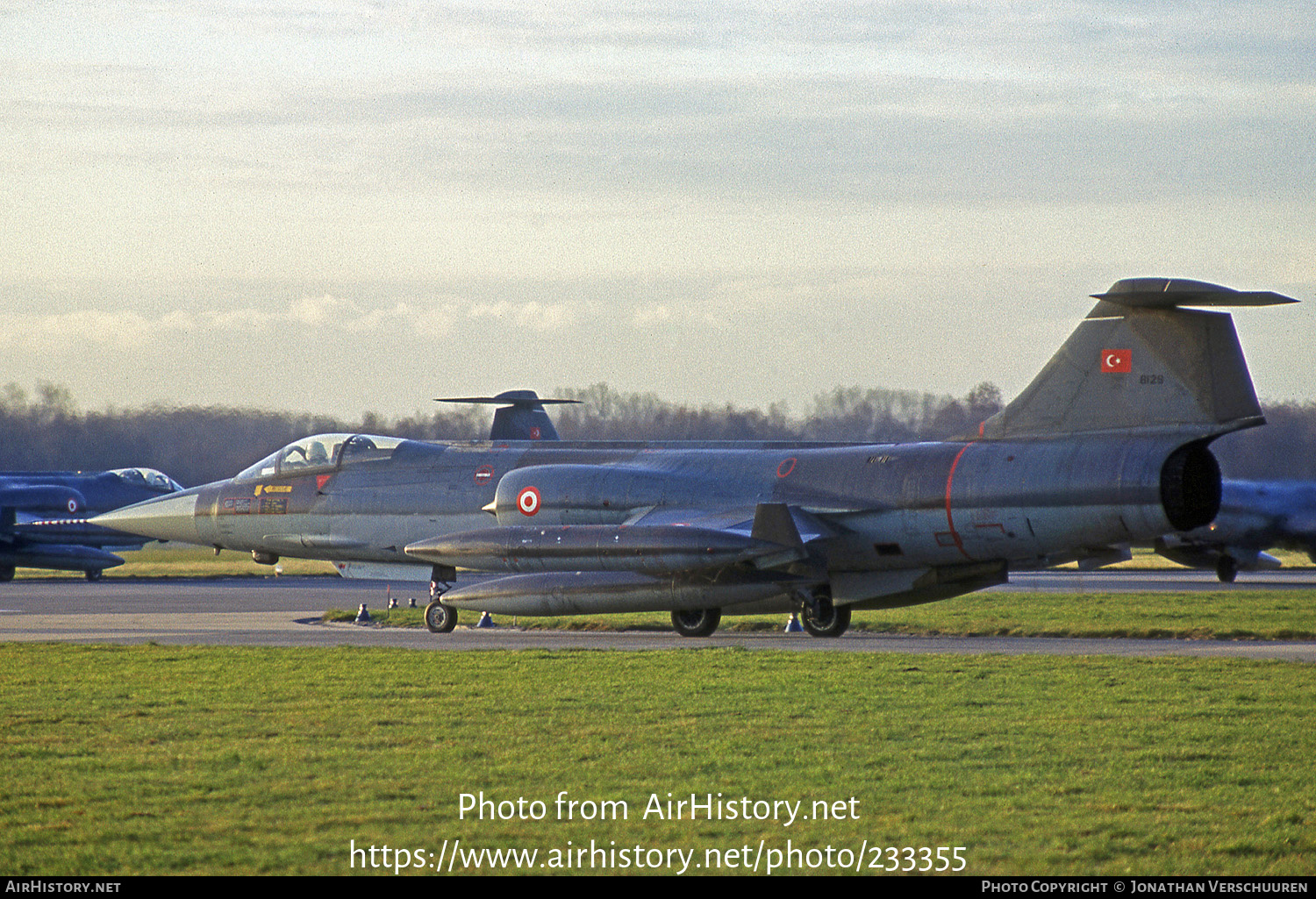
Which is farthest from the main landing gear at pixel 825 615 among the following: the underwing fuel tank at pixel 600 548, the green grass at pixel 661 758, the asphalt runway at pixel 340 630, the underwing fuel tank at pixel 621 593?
the green grass at pixel 661 758

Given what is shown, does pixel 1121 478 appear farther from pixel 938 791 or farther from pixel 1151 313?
pixel 938 791

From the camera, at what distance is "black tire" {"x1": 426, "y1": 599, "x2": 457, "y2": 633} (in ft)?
64.8

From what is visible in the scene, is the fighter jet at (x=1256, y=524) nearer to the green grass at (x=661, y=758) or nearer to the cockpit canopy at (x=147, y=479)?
the green grass at (x=661, y=758)

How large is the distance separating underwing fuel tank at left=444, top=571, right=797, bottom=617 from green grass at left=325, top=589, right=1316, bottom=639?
1.92 m

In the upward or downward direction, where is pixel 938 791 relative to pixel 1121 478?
downward

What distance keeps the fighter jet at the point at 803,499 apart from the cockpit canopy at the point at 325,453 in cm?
3

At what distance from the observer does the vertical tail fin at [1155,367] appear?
15.7 metres

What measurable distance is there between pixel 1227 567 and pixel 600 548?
22.6 metres

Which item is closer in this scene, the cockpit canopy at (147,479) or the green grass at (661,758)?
the green grass at (661,758)

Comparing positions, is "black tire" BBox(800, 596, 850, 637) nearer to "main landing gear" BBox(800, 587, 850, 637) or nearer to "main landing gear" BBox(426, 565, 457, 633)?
"main landing gear" BBox(800, 587, 850, 637)

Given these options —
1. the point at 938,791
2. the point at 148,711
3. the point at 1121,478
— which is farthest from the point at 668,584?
the point at 938,791

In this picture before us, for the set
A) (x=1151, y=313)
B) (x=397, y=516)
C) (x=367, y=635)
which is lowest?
(x=367, y=635)

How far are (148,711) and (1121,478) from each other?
10700 millimetres

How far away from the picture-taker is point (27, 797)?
7.21m
